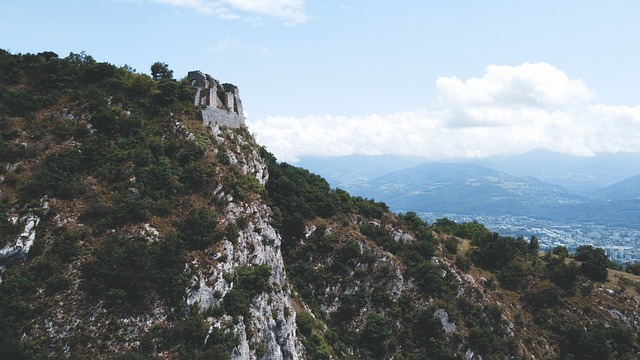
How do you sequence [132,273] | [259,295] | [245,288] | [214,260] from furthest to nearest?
[259,295] < [245,288] < [214,260] < [132,273]

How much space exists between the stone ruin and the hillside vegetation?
183 centimetres

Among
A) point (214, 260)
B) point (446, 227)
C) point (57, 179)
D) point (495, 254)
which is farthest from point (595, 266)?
point (57, 179)

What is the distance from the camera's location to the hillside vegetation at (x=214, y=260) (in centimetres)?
3409

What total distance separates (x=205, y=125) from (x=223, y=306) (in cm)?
2647

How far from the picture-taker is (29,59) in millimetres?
57375

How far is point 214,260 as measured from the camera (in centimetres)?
4006

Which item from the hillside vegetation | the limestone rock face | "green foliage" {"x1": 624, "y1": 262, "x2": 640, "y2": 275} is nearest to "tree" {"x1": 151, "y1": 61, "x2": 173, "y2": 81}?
the hillside vegetation

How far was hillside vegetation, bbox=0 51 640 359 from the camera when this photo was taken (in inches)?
1342

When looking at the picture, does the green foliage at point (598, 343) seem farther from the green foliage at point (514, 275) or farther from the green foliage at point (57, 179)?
the green foliage at point (57, 179)

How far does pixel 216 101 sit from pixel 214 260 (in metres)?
27.6

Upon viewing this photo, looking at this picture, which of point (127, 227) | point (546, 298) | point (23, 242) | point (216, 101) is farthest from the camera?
point (216, 101)

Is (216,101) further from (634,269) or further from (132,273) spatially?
(634,269)

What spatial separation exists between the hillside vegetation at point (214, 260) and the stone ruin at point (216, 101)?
6.00 feet

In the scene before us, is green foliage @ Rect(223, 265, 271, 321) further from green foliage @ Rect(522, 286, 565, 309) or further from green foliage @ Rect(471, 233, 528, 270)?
green foliage @ Rect(522, 286, 565, 309)
